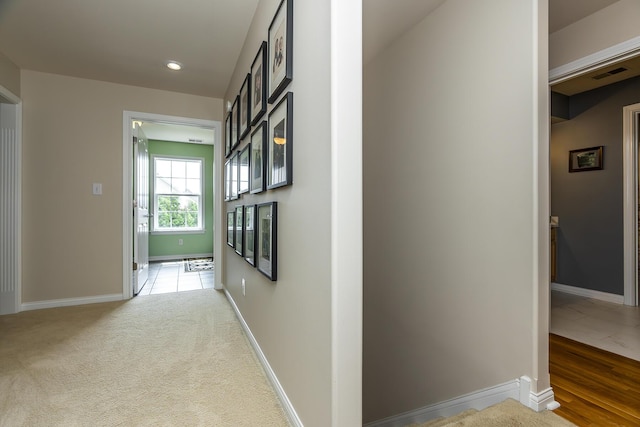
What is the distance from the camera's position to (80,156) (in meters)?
3.24

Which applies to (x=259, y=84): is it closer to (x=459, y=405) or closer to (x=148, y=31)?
(x=148, y=31)

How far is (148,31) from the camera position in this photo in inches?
94.3

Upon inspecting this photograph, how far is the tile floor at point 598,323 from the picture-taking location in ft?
7.86

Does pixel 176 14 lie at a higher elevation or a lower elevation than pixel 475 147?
higher

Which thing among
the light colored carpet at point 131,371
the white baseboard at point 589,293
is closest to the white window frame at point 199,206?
the light colored carpet at point 131,371

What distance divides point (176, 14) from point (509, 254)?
266 cm

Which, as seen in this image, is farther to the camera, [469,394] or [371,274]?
[371,274]

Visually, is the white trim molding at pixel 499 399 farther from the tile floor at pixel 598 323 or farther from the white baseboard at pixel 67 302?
the white baseboard at pixel 67 302

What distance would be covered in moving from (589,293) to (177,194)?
270 inches

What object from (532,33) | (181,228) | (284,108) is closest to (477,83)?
(532,33)

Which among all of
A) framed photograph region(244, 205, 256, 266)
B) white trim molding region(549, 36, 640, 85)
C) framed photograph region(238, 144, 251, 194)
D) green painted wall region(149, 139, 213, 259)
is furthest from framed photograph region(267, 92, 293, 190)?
green painted wall region(149, 139, 213, 259)

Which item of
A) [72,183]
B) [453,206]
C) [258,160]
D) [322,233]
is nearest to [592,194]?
[453,206]

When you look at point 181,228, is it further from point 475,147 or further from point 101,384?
point 475,147

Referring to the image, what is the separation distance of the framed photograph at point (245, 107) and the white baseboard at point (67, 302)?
238 cm
